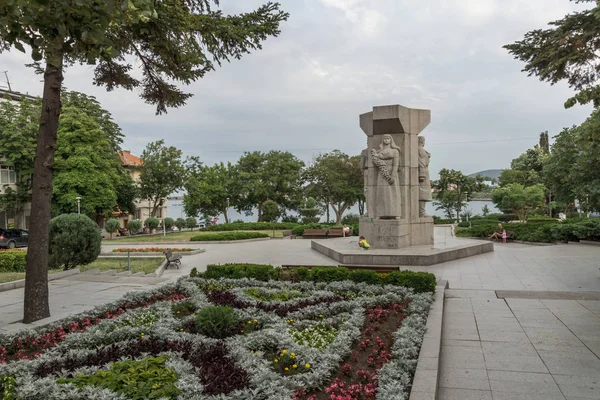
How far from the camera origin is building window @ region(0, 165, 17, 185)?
35.8 m

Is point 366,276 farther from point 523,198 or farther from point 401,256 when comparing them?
point 523,198

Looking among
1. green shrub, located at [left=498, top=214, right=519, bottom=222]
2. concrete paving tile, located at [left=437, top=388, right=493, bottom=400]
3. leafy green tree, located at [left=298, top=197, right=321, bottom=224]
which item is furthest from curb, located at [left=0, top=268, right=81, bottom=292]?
green shrub, located at [left=498, top=214, right=519, bottom=222]

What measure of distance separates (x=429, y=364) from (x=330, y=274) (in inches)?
187

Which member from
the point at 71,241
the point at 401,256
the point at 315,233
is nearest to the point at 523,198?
the point at 315,233

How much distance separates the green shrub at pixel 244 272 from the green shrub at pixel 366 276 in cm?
187

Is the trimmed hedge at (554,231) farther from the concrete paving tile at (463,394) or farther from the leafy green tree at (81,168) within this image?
the leafy green tree at (81,168)

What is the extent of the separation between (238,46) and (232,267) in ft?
17.8

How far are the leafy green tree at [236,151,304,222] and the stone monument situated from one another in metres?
27.9

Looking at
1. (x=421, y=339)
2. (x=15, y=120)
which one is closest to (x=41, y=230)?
(x=421, y=339)

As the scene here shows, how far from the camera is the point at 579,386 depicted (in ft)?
14.9

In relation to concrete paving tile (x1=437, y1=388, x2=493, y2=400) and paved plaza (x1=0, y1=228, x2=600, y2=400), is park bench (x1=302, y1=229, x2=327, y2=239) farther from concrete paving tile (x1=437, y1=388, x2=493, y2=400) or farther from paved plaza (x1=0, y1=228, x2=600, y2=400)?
concrete paving tile (x1=437, y1=388, x2=493, y2=400)

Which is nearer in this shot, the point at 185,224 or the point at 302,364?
the point at 302,364

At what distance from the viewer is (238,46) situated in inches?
382

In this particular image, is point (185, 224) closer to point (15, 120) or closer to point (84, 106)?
point (84, 106)
